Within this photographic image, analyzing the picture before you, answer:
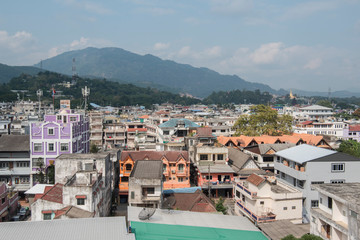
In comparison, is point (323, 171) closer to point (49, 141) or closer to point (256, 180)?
point (256, 180)

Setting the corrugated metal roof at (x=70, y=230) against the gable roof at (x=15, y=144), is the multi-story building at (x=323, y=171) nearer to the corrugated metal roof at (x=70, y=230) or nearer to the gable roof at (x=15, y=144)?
the corrugated metal roof at (x=70, y=230)

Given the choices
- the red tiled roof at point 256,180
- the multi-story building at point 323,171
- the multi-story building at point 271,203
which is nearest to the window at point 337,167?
the multi-story building at point 323,171

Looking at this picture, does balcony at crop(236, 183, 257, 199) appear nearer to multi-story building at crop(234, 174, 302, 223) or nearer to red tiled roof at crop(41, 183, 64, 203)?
multi-story building at crop(234, 174, 302, 223)

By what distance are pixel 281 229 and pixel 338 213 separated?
190 inches

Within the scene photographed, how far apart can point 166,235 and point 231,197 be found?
19639 mm

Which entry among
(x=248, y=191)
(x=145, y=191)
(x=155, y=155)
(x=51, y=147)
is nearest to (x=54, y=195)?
(x=145, y=191)

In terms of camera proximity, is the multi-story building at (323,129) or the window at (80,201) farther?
the multi-story building at (323,129)

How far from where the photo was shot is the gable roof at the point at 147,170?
26.8m

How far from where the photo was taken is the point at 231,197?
34812 mm

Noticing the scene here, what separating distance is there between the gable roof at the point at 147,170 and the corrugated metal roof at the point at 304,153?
11927 mm

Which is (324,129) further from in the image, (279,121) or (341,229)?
(341,229)

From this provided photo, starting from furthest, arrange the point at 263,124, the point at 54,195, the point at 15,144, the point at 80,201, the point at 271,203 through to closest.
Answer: the point at 263,124, the point at 15,144, the point at 271,203, the point at 54,195, the point at 80,201

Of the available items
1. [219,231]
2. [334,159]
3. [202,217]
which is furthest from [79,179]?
[334,159]

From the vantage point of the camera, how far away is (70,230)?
14.8 m
